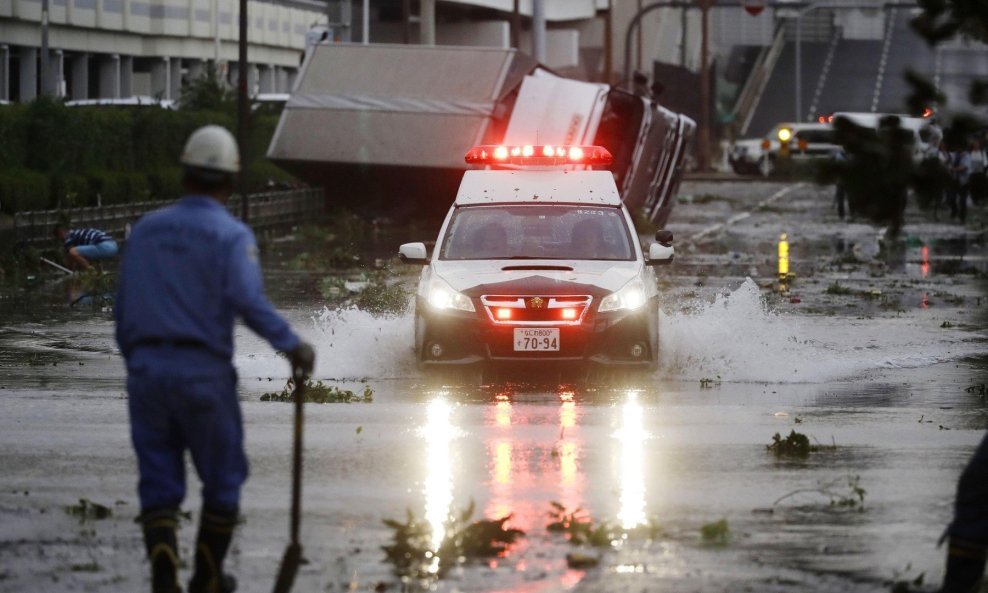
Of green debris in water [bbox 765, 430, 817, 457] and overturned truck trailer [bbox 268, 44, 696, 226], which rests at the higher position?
overturned truck trailer [bbox 268, 44, 696, 226]

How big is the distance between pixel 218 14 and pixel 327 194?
98.7ft

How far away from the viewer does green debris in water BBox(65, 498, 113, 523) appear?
29.2ft

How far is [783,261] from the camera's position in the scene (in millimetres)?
30172

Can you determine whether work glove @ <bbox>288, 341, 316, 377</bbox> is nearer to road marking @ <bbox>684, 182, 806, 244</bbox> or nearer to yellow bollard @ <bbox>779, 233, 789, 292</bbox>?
yellow bollard @ <bbox>779, 233, 789, 292</bbox>

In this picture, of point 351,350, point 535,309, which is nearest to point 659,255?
point 535,309

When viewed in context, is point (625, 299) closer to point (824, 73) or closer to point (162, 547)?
point (162, 547)

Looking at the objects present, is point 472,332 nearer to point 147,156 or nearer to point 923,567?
point 923,567

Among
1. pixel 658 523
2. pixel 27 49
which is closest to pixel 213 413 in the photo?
pixel 658 523

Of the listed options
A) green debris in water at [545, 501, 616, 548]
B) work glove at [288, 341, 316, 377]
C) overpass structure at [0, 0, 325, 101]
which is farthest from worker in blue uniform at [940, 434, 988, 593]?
overpass structure at [0, 0, 325, 101]

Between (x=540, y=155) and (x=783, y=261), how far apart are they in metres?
13.6

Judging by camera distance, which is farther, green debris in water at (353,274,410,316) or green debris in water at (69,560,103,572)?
green debris in water at (353,274,410,316)

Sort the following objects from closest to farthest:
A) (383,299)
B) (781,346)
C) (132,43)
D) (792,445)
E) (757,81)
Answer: (792,445)
(781,346)
(383,299)
(132,43)
(757,81)

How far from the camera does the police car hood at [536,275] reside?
1481cm

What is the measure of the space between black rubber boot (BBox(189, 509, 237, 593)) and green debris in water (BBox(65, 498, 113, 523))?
1898 mm
